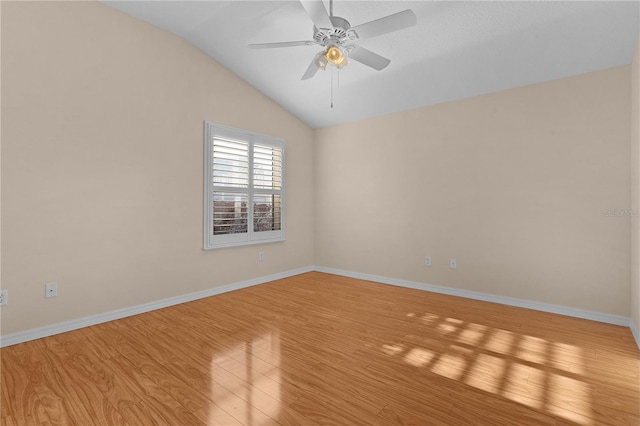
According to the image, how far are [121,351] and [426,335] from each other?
8.08 feet

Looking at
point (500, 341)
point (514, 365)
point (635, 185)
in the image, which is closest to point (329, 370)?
point (514, 365)

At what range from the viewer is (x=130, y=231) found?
10.4ft

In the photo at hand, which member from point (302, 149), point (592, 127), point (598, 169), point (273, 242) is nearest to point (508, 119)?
point (592, 127)

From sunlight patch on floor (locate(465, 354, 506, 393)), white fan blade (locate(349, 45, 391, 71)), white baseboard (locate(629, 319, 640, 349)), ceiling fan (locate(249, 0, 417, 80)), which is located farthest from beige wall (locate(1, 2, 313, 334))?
white baseboard (locate(629, 319, 640, 349))

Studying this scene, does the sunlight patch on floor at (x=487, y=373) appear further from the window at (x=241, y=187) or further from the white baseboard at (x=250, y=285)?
the window at (x=241, y=187)

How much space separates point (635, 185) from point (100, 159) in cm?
486

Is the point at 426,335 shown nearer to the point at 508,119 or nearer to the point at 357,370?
the point at 357,370

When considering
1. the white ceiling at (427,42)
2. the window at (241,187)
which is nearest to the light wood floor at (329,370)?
the window at (241,187)

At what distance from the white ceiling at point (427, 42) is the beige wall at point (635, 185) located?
310 mm

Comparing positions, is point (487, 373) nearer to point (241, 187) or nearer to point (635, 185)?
point (635, 185)

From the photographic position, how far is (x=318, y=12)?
2066 millimetres

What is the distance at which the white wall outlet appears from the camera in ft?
8.70

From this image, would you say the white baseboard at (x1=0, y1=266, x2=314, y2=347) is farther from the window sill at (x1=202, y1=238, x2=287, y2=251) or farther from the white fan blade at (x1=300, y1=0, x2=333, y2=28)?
the white fan blade at (x1=300, y1=0, x2=333, y2=28)

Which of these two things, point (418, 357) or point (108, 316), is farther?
point (108, 316)
